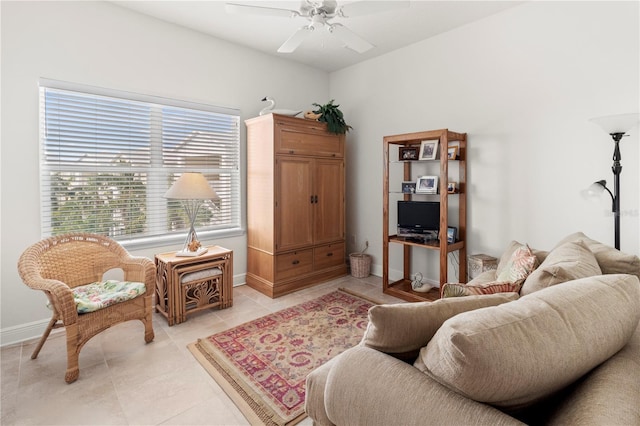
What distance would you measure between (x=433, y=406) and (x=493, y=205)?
294 cm

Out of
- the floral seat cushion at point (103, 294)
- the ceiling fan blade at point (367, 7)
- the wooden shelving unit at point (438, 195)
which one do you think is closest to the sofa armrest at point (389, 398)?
the floral seat cushion at point (103, 294)

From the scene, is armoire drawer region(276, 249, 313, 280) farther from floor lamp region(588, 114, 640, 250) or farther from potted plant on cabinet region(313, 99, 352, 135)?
floor lamp region(588, 114, 640, 250)

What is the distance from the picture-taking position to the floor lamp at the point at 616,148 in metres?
2.28

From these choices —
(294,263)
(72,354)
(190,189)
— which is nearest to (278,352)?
(72,354)

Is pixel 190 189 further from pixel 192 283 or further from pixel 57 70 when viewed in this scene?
pixel 57 70

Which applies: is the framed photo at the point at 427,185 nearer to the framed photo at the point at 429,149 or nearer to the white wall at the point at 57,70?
the framed photo at the point at 429,149

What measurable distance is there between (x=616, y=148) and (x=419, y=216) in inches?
66.3

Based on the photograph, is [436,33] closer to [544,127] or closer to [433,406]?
[544,127]

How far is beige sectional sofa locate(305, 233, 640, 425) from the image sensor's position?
740 mm

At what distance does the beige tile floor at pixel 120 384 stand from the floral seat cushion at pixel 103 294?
44 cm

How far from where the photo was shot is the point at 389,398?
913 mm

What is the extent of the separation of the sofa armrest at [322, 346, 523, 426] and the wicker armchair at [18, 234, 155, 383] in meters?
1.90

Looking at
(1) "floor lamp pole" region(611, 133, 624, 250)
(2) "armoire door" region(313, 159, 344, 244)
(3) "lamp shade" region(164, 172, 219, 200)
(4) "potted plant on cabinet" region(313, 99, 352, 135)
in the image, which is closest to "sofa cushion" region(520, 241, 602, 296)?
(1) "floor lamp pole" region(611, 133, 624, 250)

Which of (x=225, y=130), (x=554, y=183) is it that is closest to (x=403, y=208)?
(x=554, y=183)
